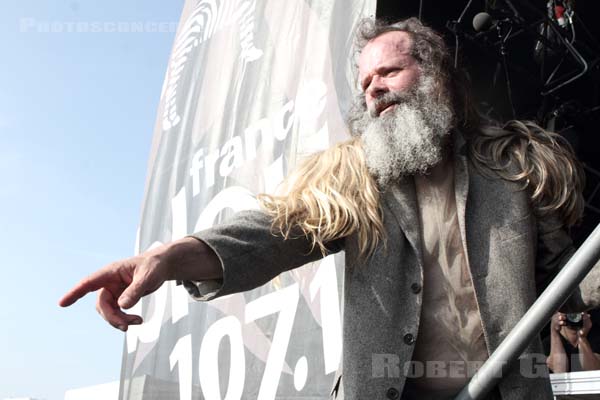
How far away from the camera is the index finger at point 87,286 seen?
1.08m

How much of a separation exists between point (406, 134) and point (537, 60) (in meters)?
2.16

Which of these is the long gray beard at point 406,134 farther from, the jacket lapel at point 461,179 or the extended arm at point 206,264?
the extended arm at point 206,264

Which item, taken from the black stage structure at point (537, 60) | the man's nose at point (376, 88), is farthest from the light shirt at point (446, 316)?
the black stage structure at point (537, 60)

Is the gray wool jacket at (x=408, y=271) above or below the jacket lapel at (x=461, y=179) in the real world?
below

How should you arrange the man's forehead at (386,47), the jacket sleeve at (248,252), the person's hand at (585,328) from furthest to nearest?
the person's hand at (585,328) → the man's forehead at (386,47) → the jacket sleeve at (248,252)

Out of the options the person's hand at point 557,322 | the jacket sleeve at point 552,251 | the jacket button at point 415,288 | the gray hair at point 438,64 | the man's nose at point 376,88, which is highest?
the gray hair at point 438,64

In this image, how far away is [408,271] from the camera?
1377 mm

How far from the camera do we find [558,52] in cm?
330

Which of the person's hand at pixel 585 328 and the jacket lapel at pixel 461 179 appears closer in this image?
the jacket lapel at pixel 461 179

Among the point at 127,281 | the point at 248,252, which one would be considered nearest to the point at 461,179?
the point at 248,252

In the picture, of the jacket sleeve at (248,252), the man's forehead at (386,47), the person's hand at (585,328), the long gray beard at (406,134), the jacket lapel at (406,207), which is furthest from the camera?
the person's hand at (585,328)

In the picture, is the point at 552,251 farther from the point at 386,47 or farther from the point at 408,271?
the point at 386,47

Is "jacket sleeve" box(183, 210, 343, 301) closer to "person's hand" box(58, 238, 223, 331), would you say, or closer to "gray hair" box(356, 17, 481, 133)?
"person's hand" box(58, 238, 223, 331)

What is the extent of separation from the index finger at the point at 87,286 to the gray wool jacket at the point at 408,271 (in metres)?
0.21
